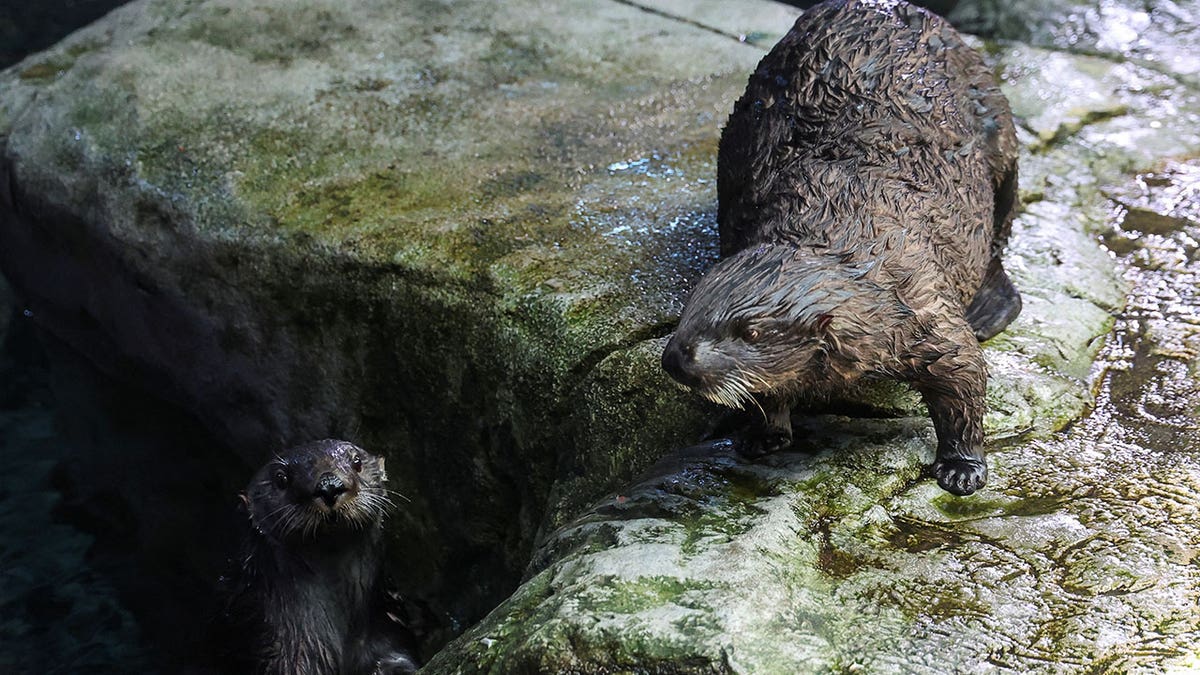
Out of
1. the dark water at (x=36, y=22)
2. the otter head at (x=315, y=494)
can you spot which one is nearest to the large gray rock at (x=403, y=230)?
the otter head at (x=315, y=494)

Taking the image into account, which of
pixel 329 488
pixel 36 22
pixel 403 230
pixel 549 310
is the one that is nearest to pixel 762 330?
pixel 549 310

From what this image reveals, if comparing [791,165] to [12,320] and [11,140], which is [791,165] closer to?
[11,140]

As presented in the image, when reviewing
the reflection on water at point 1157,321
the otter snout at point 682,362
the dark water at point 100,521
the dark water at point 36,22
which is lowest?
the dark water at point 100,521

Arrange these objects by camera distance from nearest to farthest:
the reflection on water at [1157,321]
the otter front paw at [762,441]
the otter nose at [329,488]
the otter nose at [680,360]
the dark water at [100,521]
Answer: the otter nose at [680,360] < the otter front paw at [762,441] < the reflection on water at [1157,321] < the otter nose at [329,488] < the dark water at [100,521]

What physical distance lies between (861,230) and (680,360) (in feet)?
2.34

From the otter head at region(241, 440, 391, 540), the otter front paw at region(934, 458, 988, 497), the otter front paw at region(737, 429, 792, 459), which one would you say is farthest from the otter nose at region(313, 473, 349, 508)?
the otter front paw at region(934, 458, 988, 497)

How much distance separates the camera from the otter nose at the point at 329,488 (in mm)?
3432

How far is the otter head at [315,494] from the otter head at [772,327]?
4.42 ft

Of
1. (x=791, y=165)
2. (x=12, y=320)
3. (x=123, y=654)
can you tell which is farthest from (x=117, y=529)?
(x=791, y=165)

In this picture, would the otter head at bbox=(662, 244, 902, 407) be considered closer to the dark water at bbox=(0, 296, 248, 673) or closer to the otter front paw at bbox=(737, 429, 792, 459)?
the otter front paw at bbox=(737, 429, 792, 459)

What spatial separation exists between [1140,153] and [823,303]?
10.2 ft

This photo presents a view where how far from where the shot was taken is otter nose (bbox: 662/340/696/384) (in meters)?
2.64

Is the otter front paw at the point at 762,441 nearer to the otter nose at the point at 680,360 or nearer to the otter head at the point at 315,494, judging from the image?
the otter nose at the point at 680,360

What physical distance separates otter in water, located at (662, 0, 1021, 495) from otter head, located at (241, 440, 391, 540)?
51.8 inches
